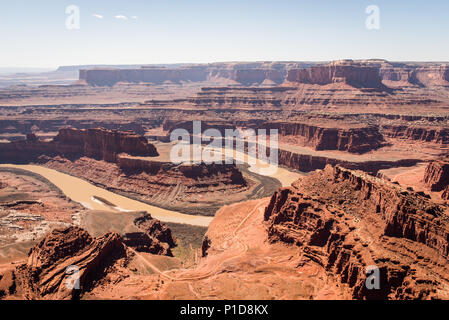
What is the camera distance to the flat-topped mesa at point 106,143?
89.1 m

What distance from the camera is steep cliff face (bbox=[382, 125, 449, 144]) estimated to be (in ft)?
349

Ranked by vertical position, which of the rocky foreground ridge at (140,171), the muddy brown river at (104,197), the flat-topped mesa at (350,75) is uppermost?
the flat-topped mesa at (350,75)

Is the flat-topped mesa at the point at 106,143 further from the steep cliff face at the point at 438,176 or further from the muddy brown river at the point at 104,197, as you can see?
the steep cliff face at the point at 438,176

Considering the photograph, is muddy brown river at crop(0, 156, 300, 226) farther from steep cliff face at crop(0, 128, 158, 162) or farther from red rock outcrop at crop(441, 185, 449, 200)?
red rock outcrop at crop(441, 185, 449, 200)

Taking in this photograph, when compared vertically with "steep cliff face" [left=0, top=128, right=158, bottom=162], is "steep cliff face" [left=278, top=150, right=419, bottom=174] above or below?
below

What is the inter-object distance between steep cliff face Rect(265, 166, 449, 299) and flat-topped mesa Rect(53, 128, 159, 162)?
5359 centimetres

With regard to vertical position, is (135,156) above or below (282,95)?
below

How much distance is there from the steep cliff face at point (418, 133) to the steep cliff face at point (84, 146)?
268 ft

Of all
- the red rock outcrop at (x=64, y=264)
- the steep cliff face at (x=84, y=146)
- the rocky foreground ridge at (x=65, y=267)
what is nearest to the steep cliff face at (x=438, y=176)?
the rocky foreground ridge at (x=65, y=267)

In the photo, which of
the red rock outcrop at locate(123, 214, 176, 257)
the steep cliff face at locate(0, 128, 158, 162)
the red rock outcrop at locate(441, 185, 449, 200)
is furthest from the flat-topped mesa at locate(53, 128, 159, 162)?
the red rock outcrop at locate(441, 185, 449, 200)
